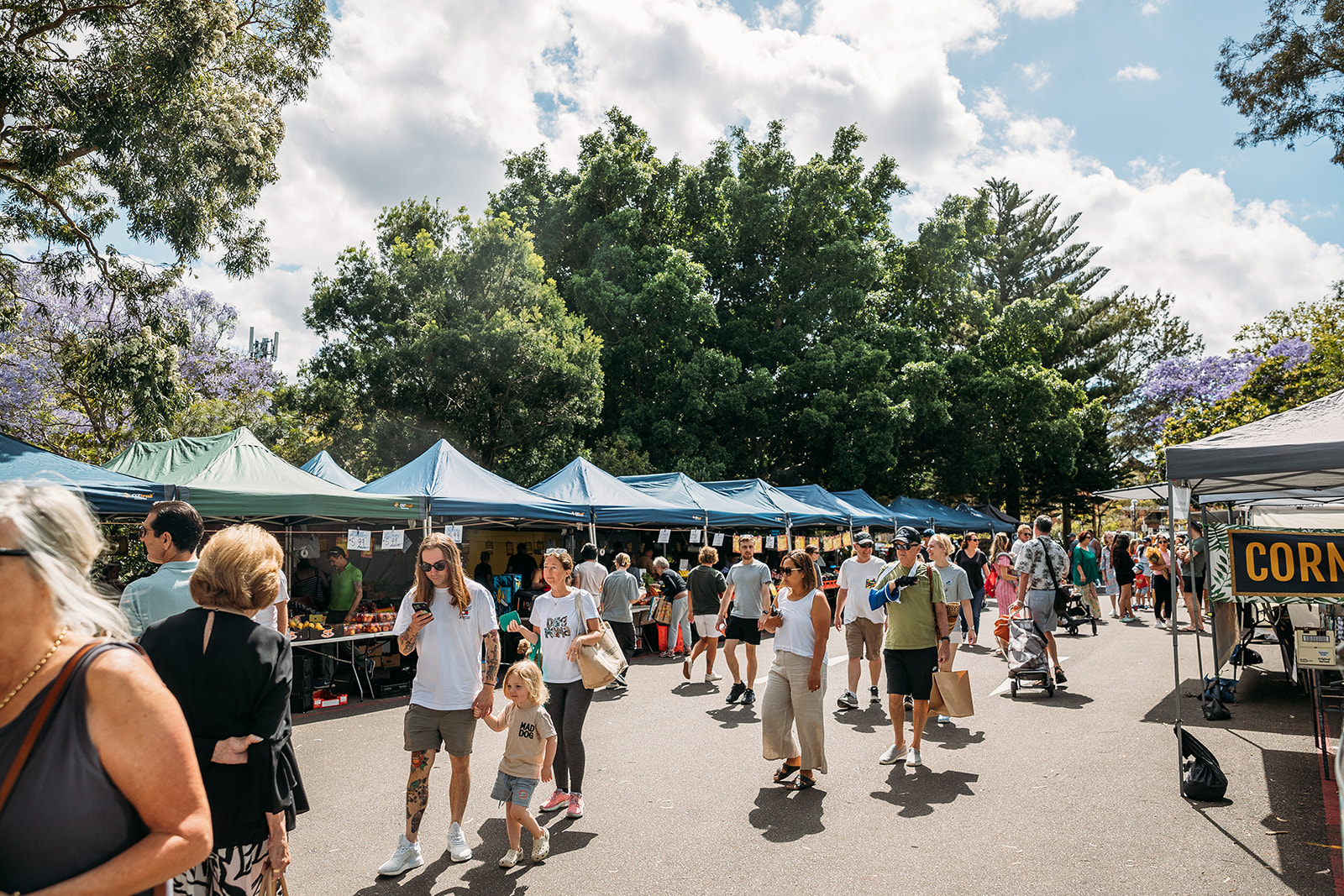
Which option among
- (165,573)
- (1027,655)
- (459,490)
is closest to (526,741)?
(165,573)

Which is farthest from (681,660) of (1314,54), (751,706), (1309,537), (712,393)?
(712,393)

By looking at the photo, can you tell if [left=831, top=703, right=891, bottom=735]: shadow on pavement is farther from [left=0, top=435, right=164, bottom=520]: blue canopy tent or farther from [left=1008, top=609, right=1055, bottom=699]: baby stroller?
[left=0, top=435, right=164, bottom=520]: blue canopy tent

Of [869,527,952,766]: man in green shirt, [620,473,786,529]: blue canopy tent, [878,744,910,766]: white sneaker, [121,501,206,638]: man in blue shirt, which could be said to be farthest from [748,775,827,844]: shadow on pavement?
[620,473,786,529]: blue canopy tent

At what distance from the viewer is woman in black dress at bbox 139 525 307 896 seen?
2.76 meters

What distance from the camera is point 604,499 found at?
47.1ft

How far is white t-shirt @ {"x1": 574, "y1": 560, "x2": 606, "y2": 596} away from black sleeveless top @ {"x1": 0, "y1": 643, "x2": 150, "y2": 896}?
9.19 metres

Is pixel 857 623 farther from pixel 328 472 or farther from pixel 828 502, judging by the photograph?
pixel 828 502

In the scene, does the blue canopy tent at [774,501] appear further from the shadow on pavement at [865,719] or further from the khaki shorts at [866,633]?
the shadow on pavement at [865,719]

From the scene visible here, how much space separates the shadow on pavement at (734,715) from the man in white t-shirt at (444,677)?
12.9 feet

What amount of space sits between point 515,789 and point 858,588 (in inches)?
202

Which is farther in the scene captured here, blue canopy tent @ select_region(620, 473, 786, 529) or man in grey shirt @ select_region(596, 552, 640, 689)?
blue canopy tent @ select_region(620, 473, 786, 529)

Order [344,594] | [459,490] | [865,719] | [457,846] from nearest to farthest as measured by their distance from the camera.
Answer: [457,846] → [865,719] → [344,594] → [459,490]

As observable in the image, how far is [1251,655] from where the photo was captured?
440 inches

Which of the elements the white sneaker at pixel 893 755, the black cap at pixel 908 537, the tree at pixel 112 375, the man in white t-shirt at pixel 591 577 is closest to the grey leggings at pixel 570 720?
the white sneaker at pixel 893 755
